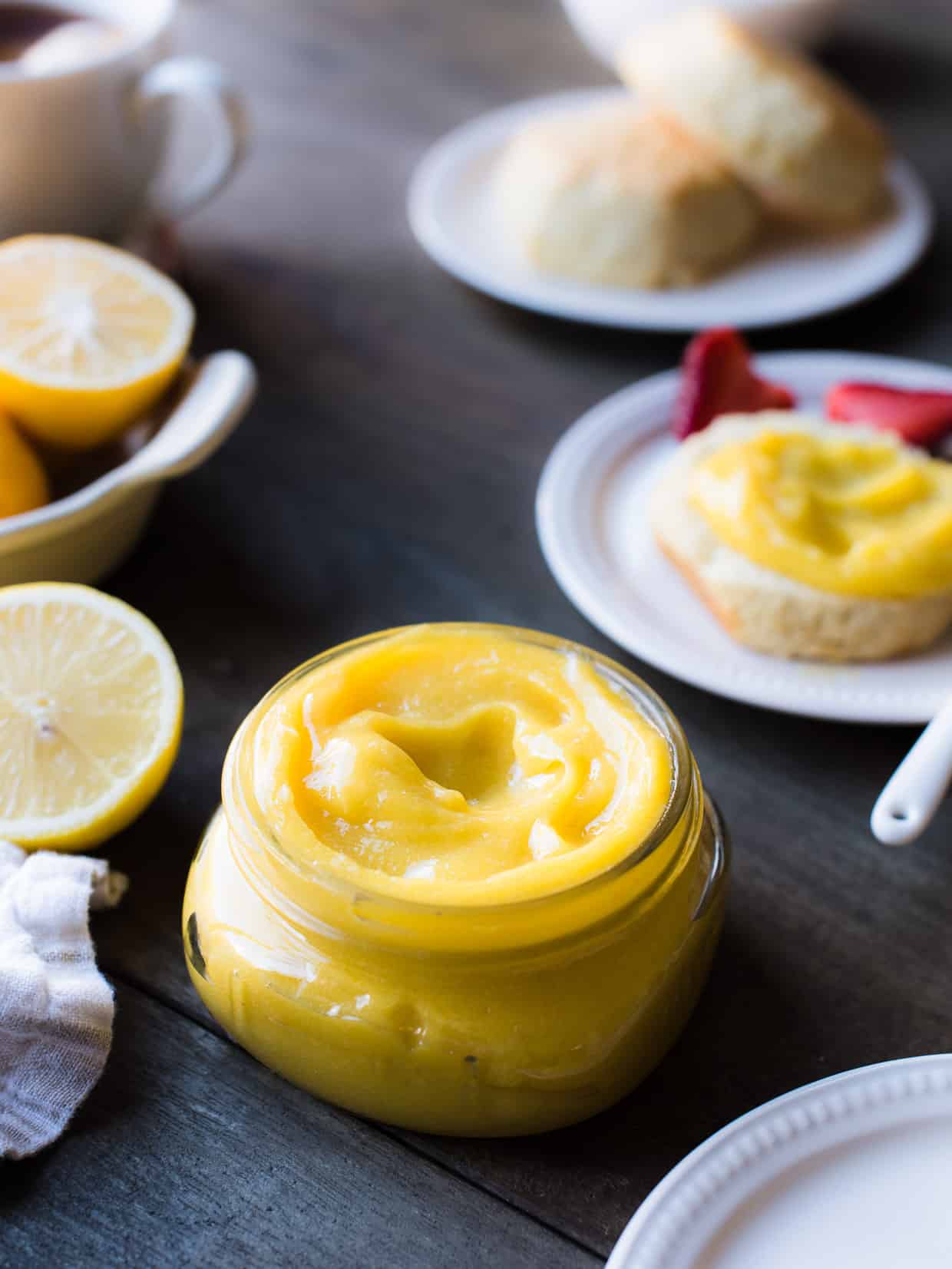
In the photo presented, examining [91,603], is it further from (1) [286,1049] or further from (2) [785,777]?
(2) [785,777]

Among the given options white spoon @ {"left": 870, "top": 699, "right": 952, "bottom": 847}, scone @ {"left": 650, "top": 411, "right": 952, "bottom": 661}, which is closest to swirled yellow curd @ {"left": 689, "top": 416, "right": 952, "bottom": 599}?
scone @ {"left": 650, "top": 411, "right": 952, "bottom": 661}

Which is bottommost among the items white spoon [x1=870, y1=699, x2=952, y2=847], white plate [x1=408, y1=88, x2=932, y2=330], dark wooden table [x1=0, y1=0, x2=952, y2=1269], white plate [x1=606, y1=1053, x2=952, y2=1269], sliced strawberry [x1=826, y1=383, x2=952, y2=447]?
dark wooden table [x1=0, y1=0, x2=952, y2=1269]

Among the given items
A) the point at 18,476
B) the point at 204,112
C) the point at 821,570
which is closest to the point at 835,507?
the point at 821,570

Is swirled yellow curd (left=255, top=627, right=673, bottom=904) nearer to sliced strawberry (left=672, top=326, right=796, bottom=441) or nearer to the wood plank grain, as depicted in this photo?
the wood plank grain

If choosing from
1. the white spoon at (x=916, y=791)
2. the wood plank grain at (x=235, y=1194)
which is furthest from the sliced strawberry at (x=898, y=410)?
the wood plank grain at (x=235, y=1194)

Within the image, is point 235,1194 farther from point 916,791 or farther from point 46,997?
point 916,791

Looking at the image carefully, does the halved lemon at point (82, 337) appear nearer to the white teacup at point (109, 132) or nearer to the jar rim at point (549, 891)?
the white teacup at point (109, 132)
